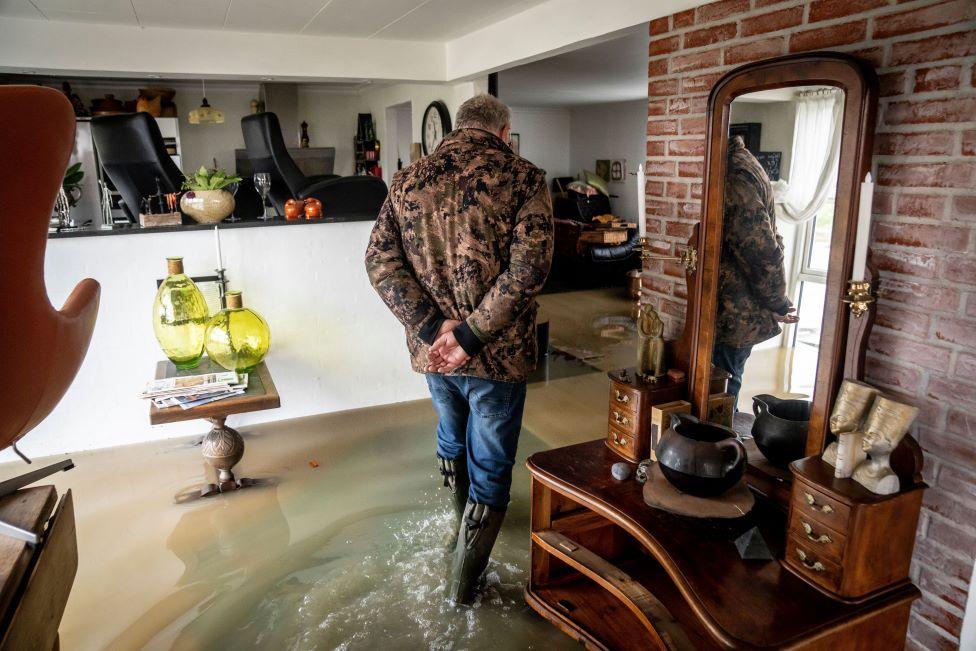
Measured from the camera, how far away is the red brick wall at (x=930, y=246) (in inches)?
58.9

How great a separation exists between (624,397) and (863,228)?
821 mm

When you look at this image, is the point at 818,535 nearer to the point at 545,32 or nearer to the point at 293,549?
the point at 293,549

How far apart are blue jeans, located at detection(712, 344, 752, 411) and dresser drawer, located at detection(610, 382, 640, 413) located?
255 millimetres

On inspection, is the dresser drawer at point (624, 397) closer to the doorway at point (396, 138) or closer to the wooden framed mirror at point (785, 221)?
the wooden framed mirror at point (785, 221)

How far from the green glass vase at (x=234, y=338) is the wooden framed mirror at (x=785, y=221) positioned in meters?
1.97

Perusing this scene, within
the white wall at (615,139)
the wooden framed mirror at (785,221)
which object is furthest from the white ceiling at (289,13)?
the white wall at (615,139)

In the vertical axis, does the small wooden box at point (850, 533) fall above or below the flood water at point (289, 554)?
above

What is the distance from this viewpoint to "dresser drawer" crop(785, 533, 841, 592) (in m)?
1.43

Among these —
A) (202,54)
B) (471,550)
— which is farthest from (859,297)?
(202,54)

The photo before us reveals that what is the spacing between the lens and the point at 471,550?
2.23 metres

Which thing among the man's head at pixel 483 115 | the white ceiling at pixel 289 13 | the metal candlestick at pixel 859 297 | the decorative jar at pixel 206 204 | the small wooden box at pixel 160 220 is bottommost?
the metal candlestick at pixel 859 297

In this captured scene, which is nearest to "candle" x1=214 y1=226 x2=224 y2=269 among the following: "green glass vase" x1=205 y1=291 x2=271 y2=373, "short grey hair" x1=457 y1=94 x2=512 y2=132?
"green glass vase" x1=205 y1=291 x2=271 y2=373

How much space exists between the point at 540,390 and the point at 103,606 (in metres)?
2.71

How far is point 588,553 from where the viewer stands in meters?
1.91
